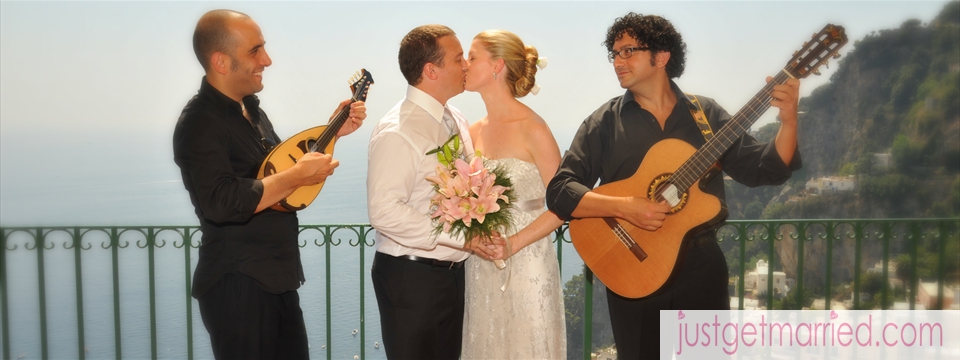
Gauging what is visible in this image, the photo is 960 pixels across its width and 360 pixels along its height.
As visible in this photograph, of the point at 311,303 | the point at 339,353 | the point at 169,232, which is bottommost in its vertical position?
the point at 339,353

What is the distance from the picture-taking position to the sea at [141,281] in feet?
11.9

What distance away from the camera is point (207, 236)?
238cm

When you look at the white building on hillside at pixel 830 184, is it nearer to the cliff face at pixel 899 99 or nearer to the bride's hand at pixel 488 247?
the cliff face at pixel 899 99

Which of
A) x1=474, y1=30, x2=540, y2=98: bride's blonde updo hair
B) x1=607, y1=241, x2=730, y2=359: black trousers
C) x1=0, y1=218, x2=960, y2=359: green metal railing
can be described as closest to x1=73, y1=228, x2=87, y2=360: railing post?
x1=0, y1=218, x2=960, y2=359: green metal railing

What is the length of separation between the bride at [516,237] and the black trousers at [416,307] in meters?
0.16

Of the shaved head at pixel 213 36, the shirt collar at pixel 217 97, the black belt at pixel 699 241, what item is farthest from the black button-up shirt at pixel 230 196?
the black belt at pixel 699 241

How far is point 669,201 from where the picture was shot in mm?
2531

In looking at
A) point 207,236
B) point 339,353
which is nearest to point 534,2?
point 339,353

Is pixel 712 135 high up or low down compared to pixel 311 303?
up

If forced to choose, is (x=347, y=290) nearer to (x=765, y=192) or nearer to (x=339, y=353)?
(x=339, y=353)

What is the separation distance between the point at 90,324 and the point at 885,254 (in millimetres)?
4727

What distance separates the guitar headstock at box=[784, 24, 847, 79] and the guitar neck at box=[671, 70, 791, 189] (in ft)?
0.23

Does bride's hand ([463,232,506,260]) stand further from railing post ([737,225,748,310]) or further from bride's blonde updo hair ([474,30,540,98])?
railing post ([737,225,748,310])

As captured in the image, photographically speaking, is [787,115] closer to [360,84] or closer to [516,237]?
[516,237]
